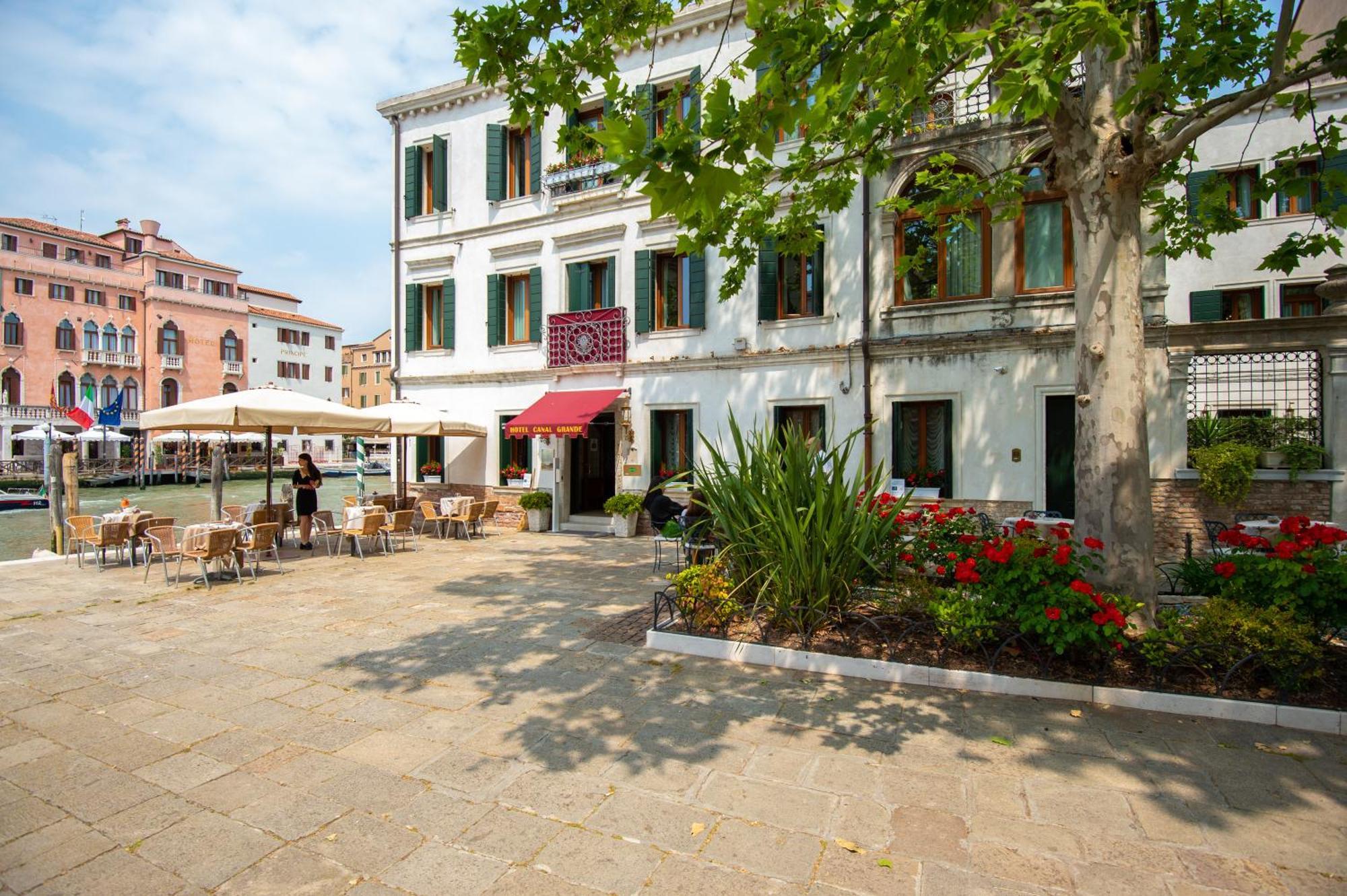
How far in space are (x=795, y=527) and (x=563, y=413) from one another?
365 inches

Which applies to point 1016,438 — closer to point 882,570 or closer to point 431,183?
point 882,570

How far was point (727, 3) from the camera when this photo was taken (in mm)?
13086

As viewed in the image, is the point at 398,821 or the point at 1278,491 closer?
the point at 398,821

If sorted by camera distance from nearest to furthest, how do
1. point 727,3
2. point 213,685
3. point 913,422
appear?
point 213,685, point 913,422, point 727,3

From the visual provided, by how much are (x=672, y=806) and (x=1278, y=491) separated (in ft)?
36.3

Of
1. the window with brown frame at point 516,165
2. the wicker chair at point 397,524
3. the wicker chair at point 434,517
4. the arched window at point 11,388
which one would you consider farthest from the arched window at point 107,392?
the wicker chair at point 397,524

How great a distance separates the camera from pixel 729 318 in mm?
13422

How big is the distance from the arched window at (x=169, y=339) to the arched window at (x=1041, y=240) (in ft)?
201

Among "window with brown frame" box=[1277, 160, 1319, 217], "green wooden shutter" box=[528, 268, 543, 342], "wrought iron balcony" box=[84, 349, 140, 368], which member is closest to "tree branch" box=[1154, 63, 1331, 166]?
"window with brown frame" box=[1277, 160, 1319, 217]

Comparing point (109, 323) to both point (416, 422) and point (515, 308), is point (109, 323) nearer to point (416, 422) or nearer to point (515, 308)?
point (515, 308)

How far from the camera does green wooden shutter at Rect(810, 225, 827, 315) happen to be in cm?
1282

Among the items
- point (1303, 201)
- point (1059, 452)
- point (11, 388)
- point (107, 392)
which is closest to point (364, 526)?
point (1059, 452)

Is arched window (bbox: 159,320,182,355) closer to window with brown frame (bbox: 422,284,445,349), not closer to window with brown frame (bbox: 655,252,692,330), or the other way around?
window with brown frame (bbox: 422,284,445,349)

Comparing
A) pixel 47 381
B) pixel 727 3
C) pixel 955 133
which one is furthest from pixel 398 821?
pixel 47 381
